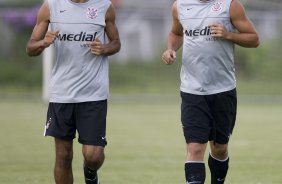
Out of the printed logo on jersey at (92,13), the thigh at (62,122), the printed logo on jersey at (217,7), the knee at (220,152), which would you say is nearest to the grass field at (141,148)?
the knee at (220,152)

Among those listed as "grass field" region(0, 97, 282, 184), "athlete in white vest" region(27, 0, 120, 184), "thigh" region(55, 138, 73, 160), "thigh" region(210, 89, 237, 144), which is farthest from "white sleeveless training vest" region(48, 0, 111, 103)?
"grass field" region(0, 97, 282, 184)

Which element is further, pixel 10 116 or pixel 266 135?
pixel 10 116

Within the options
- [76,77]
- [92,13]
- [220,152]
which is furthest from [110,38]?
[220,152]

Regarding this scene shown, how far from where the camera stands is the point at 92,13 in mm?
9883

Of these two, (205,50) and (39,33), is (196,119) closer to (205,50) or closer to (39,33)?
(205,50)

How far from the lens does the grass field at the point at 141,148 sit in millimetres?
12548

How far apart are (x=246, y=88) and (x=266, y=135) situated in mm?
11573

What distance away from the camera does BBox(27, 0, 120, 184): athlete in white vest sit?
9828 millimetres

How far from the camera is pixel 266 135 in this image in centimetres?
1830

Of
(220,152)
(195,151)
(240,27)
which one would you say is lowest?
(220,152)

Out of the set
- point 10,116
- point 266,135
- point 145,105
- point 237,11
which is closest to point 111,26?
point 237,11

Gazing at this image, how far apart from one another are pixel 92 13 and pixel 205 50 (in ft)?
4.04

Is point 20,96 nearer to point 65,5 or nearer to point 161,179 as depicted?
point 161,179

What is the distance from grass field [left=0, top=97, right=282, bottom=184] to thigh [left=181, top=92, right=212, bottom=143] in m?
2.18
